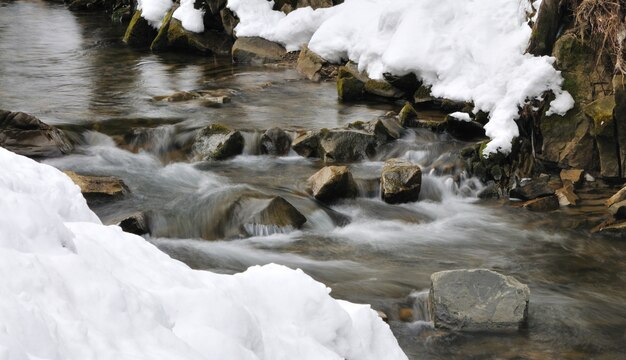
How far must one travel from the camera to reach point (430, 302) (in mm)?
6121

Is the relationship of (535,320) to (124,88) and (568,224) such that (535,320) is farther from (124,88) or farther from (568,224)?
(124,88)

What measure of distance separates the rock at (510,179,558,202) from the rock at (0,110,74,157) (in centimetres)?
567

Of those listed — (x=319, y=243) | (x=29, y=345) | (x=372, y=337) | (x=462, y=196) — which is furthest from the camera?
(x=462, y=196)

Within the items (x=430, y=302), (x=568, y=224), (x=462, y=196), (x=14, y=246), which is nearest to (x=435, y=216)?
(x=462, y=196)

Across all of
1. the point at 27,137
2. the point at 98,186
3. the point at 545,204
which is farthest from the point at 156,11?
the point at 545,204

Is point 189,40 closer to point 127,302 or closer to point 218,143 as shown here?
point 218,143

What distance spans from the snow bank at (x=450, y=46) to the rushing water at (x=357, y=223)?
0.88 meters

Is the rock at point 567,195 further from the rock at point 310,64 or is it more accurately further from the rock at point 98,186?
the rock at point 310,64

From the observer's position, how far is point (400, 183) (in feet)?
29.1

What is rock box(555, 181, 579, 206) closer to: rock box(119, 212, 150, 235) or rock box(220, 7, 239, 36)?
rock box(119, 212, 150, 235)

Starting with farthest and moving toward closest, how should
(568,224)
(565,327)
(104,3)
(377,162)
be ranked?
1. (104,3)
2. (377,162)
3. (568,224)
4. (565,327)

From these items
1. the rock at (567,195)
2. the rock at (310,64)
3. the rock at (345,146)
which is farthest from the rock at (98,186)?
the rock at (310,64)

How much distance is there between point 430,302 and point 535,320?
0.84 meters

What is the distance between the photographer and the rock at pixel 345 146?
33.2 ft
